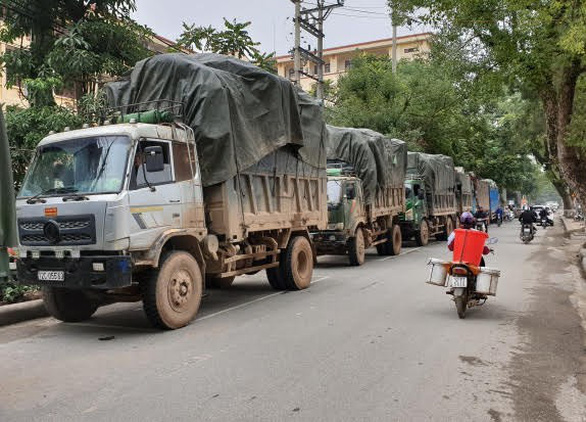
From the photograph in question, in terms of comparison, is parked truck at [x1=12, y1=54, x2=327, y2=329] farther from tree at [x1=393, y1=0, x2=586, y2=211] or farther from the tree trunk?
the tree trunk

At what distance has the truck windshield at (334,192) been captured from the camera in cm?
1385

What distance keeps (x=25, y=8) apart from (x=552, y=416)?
1081 centimetres

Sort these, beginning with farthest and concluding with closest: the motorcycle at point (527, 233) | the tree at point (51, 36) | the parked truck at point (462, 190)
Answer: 1. the parked truck at point (462, 190)
2. the motorcycle at point (527, 233)
3. the tree at point (51, 36)

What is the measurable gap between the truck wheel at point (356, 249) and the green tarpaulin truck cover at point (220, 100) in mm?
5245

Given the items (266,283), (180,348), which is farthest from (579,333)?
(266,283)

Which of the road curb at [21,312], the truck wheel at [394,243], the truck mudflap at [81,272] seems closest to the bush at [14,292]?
the road curb at [21,312]

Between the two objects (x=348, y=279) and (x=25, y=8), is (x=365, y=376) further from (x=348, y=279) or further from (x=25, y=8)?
(x=25, y=8)

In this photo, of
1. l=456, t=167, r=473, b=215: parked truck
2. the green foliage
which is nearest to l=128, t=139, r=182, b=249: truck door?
the green foliage

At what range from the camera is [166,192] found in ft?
23.7

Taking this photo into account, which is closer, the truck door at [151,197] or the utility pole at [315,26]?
the truck door at [151,197]

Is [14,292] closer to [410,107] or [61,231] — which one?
[61,231]

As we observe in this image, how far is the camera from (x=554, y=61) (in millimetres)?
12086

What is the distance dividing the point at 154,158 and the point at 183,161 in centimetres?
75

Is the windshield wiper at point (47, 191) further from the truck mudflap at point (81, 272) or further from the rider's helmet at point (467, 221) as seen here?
the rider's helmet at point (467, 221)
